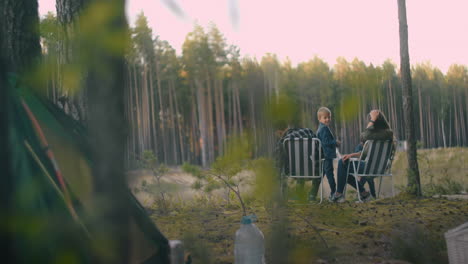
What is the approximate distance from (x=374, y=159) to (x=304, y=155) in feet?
2.95

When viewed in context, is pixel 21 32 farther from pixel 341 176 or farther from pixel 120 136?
pixel 341 176

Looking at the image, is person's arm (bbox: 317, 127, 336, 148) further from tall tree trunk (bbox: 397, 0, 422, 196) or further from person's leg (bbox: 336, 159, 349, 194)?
tall tree trunk (bbox: 397, 0, 422, 196)

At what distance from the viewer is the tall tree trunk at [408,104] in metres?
5.40

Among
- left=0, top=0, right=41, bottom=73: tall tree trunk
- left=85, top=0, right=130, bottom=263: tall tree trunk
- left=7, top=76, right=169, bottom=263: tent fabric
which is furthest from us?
left=0, top=0, right=41, bottom=73: tall tree trunk

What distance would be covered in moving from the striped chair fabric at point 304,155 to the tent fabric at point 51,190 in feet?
11.0

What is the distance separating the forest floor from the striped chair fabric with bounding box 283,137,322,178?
0.73 metres

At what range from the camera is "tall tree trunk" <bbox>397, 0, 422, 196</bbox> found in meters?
5.40

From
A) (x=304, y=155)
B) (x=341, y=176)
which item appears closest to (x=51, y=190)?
(x=304, y=155)

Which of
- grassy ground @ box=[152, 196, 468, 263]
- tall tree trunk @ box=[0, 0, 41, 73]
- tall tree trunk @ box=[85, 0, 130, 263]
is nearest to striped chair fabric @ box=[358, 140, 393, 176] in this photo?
grassy ground @ box=[152, 196, 468, 263]

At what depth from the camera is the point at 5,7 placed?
2432 millimetres

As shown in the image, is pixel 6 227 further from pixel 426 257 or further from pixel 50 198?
pixel 426 257

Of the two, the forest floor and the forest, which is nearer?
the forest

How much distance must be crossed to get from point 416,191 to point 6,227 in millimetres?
5395

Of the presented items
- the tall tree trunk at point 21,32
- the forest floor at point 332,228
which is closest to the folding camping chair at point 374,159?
the forest floor at point 332,228
